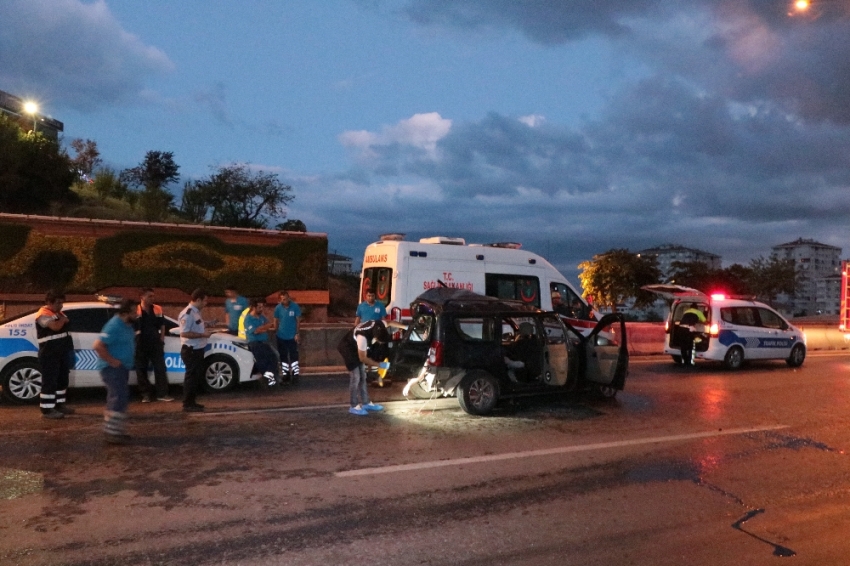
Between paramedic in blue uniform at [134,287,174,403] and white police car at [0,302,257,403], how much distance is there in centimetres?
24

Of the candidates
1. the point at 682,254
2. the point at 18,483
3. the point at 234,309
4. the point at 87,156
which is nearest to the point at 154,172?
the point at 87,156

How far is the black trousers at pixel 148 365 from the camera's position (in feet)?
33.3

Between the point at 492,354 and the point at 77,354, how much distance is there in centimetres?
592

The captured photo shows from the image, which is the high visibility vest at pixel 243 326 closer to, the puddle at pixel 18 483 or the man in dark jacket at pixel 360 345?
the man in dark jacket at pixel 360 345

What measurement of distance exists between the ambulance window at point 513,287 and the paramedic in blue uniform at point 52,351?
7795mm

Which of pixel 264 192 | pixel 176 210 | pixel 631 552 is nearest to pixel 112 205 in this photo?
pixel 176 210

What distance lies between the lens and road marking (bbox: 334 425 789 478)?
6801 millimetres

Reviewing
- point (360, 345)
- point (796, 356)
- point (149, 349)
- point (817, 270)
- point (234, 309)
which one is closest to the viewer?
point (360, 345)

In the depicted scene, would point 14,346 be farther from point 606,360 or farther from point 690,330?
point 690,330

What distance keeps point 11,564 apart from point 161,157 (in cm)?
3913

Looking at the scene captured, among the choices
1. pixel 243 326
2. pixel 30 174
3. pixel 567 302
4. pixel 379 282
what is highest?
pixel 30 174

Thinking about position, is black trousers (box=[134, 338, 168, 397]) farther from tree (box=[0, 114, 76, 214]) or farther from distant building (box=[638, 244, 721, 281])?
distant building (box=[638, 244, 721, 281])

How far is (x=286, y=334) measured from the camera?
12414mm

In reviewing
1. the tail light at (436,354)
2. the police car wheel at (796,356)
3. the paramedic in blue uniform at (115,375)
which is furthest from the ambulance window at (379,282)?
the police car wheel at (796,356)
